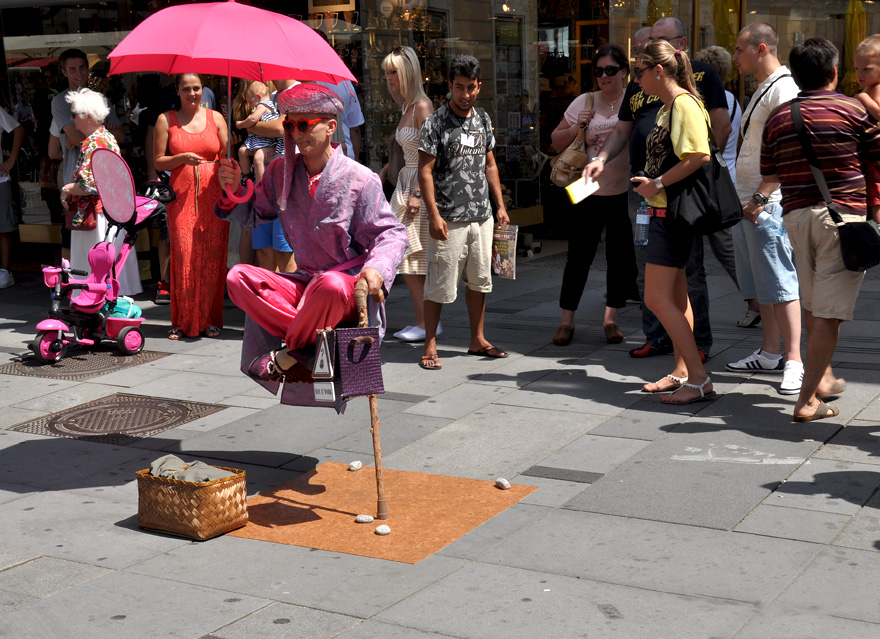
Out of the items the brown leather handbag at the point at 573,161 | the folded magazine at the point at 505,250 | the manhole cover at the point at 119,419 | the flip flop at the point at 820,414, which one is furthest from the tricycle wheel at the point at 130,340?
the flip flop at the point at 820,414

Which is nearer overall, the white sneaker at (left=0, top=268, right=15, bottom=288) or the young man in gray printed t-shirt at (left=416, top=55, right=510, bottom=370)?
the young man in gray printed t-shirt at (left=416, top=55, right=510, bottom=370)

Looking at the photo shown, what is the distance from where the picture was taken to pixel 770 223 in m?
6.39

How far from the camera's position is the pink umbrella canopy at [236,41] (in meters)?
5.20

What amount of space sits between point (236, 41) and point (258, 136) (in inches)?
127

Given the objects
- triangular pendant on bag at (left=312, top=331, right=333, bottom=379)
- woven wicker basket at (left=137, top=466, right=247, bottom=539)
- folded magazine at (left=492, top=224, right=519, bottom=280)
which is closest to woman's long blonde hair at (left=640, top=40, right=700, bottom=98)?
folded magazine at (left=492, top=224, right=519, bottom=280)

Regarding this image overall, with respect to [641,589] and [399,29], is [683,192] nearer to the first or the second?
[641,589]

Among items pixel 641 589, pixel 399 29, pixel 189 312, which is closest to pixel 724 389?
pixel 641 589

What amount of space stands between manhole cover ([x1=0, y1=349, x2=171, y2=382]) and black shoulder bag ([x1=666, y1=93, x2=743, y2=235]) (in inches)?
156

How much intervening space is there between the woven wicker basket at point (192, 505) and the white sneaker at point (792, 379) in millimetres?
3250

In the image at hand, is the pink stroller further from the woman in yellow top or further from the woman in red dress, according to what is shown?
the woman in yellow top

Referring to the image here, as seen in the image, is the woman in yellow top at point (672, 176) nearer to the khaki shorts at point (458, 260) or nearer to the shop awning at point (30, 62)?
the khaki shorts at point (458, 260)

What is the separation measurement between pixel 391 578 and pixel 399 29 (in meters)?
8.27

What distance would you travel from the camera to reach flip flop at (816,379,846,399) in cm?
601

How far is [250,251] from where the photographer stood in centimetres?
896
